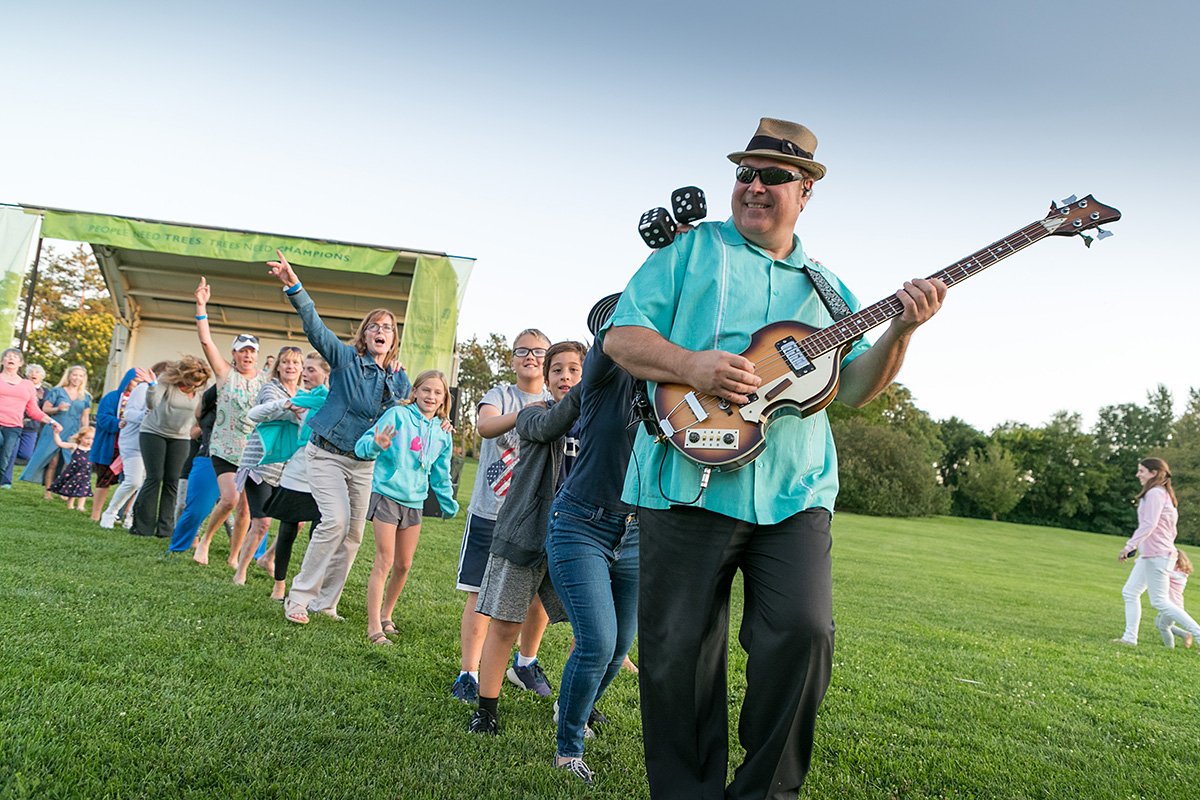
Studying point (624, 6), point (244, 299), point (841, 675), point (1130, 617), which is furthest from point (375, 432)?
point (244, 299)

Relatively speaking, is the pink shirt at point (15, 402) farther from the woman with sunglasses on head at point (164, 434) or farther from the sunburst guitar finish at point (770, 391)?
the sunburst guitar finish at point (770, 391)

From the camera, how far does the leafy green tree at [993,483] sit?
66875mm

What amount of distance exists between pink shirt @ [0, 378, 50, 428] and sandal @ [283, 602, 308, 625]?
365 inches

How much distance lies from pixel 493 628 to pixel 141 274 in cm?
1309

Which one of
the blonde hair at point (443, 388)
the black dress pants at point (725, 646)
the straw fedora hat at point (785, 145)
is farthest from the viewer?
the blonde hair at point (443, 388)

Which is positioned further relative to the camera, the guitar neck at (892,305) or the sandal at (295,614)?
the sandal at (295,614)

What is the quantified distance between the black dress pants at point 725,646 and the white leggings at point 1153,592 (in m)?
9.41

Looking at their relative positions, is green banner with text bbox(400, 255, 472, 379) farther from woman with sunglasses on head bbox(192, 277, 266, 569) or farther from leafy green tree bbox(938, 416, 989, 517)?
leafy green tree bbox(938, 416, 989, 517)

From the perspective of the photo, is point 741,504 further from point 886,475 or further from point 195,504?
point 886,475

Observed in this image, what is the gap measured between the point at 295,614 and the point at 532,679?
210cm

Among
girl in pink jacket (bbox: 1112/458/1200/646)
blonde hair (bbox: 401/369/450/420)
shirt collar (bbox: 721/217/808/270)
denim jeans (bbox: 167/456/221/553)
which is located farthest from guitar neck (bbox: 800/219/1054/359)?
girl in pink jacket (bbox: 1112/458/1200/646)

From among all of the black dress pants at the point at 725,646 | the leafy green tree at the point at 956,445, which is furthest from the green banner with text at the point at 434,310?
the leafy green tree at the point at 956,445

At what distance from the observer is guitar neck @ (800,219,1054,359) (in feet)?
8.79

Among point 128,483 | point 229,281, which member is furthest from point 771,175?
point 229,281
